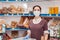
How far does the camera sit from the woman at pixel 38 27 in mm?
2371

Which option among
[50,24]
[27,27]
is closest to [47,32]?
[50,24]

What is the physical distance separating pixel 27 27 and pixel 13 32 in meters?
0.21

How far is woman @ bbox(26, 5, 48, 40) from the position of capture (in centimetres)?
237

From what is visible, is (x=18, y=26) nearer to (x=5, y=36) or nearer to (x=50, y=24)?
(x=5, y=36)

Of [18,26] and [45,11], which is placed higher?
[45,11]

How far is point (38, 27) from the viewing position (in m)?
2.38

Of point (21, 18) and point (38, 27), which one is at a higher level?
point (21, 18)

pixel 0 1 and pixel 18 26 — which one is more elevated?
pixel 0 1

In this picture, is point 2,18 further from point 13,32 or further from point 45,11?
point 45,11

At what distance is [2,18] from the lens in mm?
2412

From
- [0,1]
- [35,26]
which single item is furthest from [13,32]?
[0,1]

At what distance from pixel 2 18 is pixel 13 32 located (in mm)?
252

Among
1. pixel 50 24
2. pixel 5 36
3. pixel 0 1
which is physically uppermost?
pixel 0 1

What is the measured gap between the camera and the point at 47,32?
2.38 m
